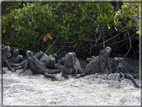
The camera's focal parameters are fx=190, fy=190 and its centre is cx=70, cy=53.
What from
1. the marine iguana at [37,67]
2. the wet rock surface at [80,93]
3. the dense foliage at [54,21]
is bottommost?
the wet rock surface at [80,93]

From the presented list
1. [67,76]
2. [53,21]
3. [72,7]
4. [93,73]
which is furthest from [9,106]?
[72,7]

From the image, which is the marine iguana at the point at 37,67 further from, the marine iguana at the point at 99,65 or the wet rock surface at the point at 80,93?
the marine iguana at the point at 99,65

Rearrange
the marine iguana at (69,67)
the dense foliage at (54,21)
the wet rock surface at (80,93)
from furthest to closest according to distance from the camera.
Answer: the dense foliage at (54,21), the marine iguana at (69,67), the wet rock surface at (80,93)

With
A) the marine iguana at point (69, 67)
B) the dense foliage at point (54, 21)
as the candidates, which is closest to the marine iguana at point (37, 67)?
the marine iguana at point (69, 67)

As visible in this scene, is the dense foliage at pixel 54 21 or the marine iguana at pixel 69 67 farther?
the dense foliage at pixel 54 21

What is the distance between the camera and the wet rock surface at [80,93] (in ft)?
8.65

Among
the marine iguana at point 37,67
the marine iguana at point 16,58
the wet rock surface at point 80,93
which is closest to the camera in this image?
the wet rock surface at point 80,93

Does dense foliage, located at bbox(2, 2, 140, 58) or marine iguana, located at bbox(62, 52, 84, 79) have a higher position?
dense foliage, located at bbox(2, 2, 140, 58)

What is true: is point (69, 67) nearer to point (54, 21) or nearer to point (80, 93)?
point (80, 93)

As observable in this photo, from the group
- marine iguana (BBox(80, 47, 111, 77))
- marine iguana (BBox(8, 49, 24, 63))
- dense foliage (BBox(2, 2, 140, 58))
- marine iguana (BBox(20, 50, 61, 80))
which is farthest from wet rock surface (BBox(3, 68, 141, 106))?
dense foliage (BBox(2, 2, 140, 58))

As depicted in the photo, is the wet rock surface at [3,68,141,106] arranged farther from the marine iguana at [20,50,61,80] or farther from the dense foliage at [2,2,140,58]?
the dense foliage at [2,2,140,58]

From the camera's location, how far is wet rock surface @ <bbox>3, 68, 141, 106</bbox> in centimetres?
264

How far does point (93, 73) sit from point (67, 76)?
60 centimetres

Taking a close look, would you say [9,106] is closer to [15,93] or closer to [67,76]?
[15,93]
